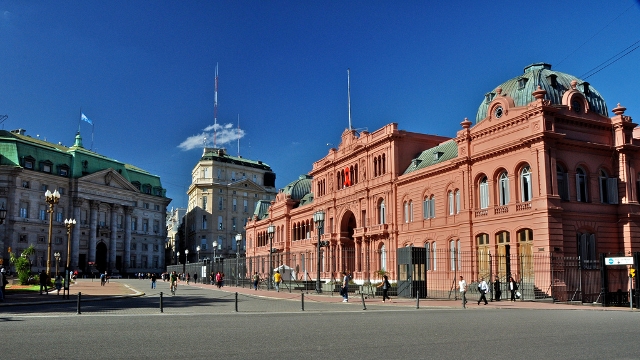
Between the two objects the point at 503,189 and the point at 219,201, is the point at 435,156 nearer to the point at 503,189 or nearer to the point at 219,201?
the point at 503,189

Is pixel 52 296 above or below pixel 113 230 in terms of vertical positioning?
below

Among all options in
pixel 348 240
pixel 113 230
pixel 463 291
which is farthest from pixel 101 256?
pixel 463 291

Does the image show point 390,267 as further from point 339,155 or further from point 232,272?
point 232,272

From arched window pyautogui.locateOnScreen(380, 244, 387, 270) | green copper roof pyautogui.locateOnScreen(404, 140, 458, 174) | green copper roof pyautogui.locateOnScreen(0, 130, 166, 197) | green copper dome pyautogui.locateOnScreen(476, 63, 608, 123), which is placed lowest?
arched window pyautogui.locateOnScreen(380, 244, 387, 270)

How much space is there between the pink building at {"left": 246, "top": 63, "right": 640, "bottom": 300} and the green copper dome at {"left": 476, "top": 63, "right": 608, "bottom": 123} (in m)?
0.08

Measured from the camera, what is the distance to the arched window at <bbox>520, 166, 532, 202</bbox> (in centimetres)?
3783

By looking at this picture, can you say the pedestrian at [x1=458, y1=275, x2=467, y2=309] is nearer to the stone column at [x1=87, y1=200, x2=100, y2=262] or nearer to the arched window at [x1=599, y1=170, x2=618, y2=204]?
the arched window at [x1=599, y1=170, x2=618, y2=204]

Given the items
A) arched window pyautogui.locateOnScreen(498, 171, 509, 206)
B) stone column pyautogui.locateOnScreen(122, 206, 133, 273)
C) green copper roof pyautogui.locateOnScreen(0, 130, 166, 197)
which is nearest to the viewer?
arched window pyautogui.locateOnScreen(498, 171, 509, 206)

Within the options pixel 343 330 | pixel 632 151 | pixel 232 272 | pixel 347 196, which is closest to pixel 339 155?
pixel 347 196

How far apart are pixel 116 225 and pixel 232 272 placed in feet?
176

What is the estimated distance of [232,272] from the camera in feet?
210

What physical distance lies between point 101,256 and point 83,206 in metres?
11.6

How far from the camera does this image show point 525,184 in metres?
38.3

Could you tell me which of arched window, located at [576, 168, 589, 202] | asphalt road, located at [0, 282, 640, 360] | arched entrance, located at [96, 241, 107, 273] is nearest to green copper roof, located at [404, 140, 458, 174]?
arched window, located at [576, 168, 589, 202]
